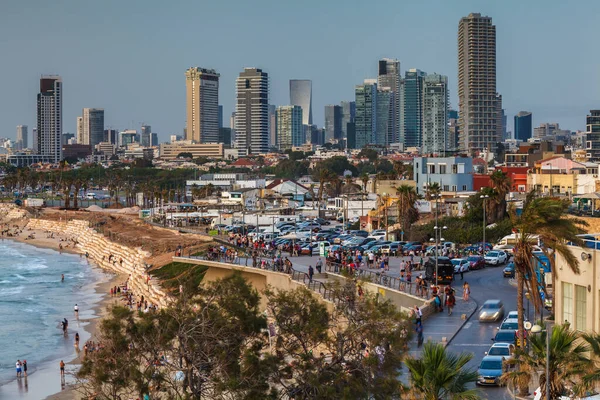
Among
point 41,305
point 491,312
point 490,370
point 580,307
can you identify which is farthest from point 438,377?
point 41,305

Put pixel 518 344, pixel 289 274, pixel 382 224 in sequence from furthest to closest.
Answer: pixel 382 224 < pixel 289 274 < pixel 518 344

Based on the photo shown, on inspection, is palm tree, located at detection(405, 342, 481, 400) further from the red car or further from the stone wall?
the red car

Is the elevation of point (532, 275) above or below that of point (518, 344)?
above

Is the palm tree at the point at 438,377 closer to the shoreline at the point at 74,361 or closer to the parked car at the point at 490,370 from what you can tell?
the parked car at the point at 490,370

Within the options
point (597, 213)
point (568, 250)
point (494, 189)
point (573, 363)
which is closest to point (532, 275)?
point (568, 250)

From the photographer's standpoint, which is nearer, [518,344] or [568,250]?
[568,250]

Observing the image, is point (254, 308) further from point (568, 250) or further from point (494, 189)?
point (494, 189)

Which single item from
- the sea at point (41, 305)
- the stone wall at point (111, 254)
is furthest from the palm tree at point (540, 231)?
the stone wall at point (111, 254)
